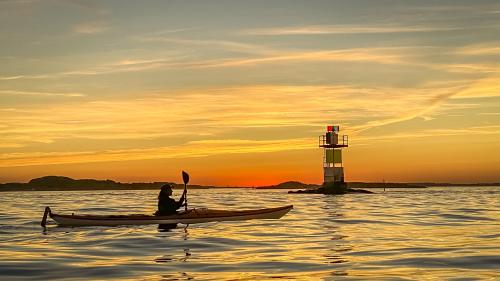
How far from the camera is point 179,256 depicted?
18750mm

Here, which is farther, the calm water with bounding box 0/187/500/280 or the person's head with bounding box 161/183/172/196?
the person's head with bounding box 161/183/172/196

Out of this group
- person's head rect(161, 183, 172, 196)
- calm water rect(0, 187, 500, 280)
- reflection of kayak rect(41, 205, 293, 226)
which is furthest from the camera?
reflection of kayak rect(41, 205, 293, 226)

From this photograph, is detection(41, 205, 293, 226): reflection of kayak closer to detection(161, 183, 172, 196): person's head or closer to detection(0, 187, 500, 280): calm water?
detection(0, 187, 500, 280): calm water

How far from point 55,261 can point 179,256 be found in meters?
3.79

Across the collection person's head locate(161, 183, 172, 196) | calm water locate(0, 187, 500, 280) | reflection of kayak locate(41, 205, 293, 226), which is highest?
person's head locate(161, 183, 172, 196)

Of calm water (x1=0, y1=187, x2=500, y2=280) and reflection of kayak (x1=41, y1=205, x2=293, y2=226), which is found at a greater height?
reflection of kayak (x1=41, y1=205, x2=293, y2=226)

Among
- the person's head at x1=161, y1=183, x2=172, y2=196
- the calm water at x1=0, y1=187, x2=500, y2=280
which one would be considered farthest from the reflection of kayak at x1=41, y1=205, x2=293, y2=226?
the person's head at x1=161, y1=183, x2=172, y2=196

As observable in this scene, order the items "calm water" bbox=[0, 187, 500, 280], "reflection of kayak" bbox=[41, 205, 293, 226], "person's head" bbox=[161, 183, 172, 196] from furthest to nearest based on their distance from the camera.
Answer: "reflection of kayak" bbox=[41, 205, 293, 226]
"person's head" bbox=[161, 183, 172, 196]
"calm water" bbox=[0, 187, 500, 280]

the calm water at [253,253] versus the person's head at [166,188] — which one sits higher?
the person's head at [166,188]

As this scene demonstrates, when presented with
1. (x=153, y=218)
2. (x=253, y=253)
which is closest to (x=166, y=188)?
(x=153, y=218)

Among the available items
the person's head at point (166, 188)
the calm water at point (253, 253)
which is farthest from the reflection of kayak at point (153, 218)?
the person's head at point (166, 188)

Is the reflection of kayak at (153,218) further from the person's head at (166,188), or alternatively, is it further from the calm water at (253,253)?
the person's head at (166,188)

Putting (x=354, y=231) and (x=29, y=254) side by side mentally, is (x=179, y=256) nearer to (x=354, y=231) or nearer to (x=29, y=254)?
(x=29, y=254)

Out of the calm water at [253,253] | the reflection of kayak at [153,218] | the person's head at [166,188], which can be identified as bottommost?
the calm water at [253,253]
